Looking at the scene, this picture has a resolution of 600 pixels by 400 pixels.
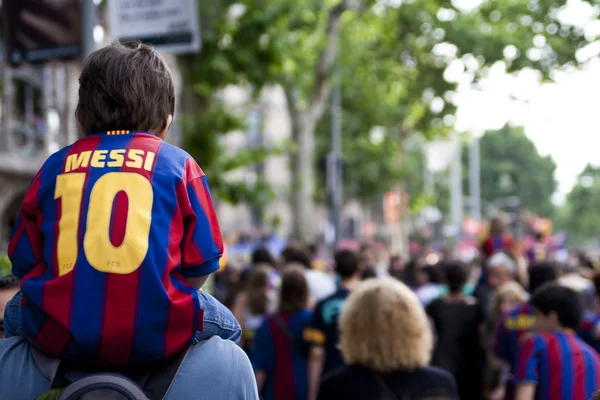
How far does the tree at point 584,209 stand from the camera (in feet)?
334

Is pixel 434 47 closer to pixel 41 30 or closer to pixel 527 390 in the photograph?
pixel 41 30

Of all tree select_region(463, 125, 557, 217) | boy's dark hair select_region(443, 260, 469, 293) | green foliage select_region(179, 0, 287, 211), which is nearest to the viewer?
boy's dark hair select_region(443, 260, 469, 293)

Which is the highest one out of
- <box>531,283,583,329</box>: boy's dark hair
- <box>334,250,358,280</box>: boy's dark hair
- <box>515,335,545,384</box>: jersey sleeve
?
<box>531,283,583,329</box>: boy's dark hair

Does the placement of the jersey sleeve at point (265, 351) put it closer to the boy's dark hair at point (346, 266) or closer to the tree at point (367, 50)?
the boy's dark hair at point (346, 266)

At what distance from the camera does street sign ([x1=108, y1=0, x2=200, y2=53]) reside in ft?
A: 24.6

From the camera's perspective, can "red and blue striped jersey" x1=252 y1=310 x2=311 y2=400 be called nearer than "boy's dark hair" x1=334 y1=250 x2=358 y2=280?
Yes

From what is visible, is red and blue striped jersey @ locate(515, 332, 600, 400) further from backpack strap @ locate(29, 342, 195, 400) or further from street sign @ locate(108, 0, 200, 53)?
street sign @ locate(108, 0, 200, 53)

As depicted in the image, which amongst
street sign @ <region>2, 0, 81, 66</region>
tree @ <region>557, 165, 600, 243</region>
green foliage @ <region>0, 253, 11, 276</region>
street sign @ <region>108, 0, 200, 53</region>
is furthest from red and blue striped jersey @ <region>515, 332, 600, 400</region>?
tree @ <region>557, 165, 600, 243</region>

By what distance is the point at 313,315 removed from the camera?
24.1ft

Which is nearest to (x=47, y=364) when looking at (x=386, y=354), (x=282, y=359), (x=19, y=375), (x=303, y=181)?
(x=19, y=375)

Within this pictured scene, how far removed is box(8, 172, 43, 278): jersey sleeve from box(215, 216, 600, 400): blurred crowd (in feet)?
7.12

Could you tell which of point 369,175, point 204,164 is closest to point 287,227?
point 369,175

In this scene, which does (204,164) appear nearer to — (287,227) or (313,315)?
(313,315)

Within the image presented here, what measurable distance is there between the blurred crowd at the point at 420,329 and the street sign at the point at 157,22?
2.18 m
